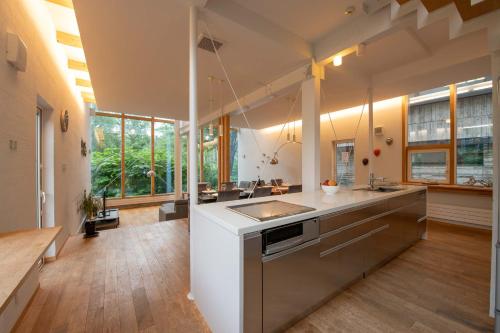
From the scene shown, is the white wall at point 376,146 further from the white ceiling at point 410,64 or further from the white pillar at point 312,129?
the white pillar at point 312,129

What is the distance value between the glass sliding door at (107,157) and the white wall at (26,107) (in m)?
4.44

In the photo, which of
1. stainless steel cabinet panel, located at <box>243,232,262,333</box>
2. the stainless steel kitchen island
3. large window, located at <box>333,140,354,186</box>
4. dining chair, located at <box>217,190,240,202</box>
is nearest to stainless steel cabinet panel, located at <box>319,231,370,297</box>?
the stainless steel kitchen island

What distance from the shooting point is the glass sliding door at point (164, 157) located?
26.1 feet

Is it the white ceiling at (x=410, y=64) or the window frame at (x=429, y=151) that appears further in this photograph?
the window frame at (x=429, y=151)

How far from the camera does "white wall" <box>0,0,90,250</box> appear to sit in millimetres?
1557

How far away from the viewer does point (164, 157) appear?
810 cm

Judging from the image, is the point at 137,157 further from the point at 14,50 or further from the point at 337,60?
the point at 337,60

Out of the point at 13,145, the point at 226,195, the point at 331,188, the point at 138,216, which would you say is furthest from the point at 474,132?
the point at 138,216

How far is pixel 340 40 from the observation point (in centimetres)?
246

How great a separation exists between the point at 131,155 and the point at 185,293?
6.78m

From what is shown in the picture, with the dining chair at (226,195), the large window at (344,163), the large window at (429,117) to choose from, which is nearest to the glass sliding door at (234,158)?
the large window at (344,163)

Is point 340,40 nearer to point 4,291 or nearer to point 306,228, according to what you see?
point 306,228

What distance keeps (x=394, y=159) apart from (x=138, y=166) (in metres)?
8.02

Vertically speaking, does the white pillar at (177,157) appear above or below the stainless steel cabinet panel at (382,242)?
above
